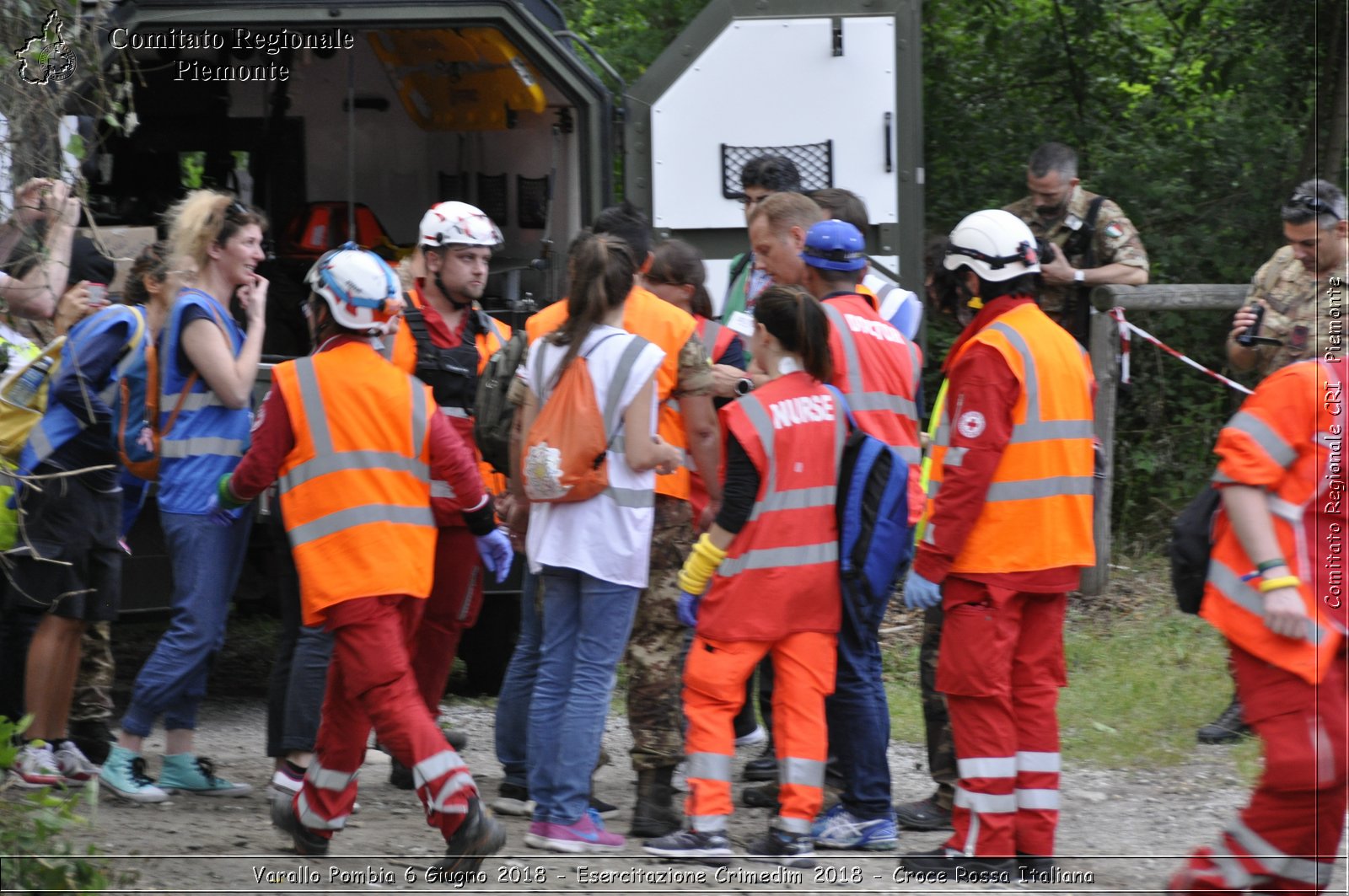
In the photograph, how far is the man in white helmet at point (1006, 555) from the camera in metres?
4.14

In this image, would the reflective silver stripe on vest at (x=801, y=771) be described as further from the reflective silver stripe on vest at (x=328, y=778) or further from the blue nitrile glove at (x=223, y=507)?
the blue nitrile glove at (x=223, y=507)

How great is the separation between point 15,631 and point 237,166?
5.48m

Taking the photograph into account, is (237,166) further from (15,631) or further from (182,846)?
(182,846)

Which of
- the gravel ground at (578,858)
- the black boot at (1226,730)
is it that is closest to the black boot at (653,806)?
the gravel ground at (578,858)

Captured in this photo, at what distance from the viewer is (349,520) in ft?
13.4

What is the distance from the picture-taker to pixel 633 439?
4.41 meters

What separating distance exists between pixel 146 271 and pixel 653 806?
90.1 inches

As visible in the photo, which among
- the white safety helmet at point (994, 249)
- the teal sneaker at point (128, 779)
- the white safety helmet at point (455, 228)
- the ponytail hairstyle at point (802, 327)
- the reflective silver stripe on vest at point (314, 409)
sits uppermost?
the white safety helmet at point (455, 228)

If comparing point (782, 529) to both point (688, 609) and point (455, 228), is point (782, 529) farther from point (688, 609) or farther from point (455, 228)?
point (455, 228)

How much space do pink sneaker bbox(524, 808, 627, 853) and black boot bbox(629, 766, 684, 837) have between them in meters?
0.18

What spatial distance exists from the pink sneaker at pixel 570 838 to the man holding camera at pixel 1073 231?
3.38m

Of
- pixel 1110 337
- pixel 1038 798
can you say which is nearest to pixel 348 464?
pixel 1038 798

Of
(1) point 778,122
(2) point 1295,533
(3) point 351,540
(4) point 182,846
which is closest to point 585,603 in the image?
(3) point 351,540

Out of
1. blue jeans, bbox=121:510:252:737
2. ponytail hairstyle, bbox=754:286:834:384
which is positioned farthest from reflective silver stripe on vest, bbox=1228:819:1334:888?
blue jeans, bbox=121:510:252:737
